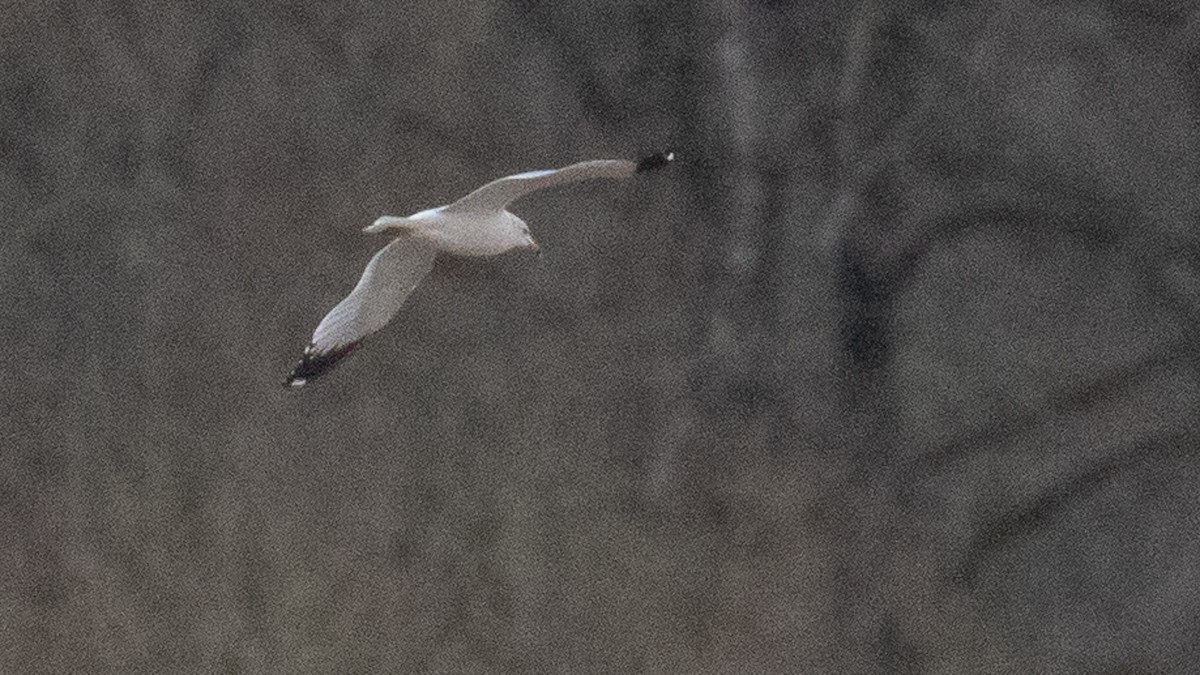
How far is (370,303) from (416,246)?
0.36 ft

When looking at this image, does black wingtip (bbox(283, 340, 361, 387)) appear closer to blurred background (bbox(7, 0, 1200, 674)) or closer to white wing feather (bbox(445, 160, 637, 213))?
white wing feather (bbox(445, 160, 637, 213))

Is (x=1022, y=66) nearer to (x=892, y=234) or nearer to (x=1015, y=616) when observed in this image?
(x=892, y=234)

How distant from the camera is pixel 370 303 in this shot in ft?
7.23

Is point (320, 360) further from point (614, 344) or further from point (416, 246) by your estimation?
point (614, 344)

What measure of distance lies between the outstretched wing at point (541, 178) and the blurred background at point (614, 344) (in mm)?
558

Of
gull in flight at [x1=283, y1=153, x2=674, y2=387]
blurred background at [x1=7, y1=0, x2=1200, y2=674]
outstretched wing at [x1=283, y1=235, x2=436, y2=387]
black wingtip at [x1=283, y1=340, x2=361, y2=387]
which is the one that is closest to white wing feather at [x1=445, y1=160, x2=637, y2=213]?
gull in flight at [x1=283, y1=153, x2=674, y2=387]

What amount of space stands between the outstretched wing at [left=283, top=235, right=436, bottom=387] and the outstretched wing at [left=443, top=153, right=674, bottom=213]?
0.38 ft

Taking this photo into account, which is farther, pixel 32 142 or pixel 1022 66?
pixel 32 142

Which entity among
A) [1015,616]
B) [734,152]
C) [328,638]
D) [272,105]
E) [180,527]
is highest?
[272,105]

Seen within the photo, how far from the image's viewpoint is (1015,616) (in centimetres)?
257

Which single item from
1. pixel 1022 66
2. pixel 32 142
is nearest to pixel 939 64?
pixel 1022 66

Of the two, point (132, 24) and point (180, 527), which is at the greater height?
point (132, 24)

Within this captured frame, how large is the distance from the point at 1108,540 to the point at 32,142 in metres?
1.87

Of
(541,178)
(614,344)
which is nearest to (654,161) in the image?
(541,178)
